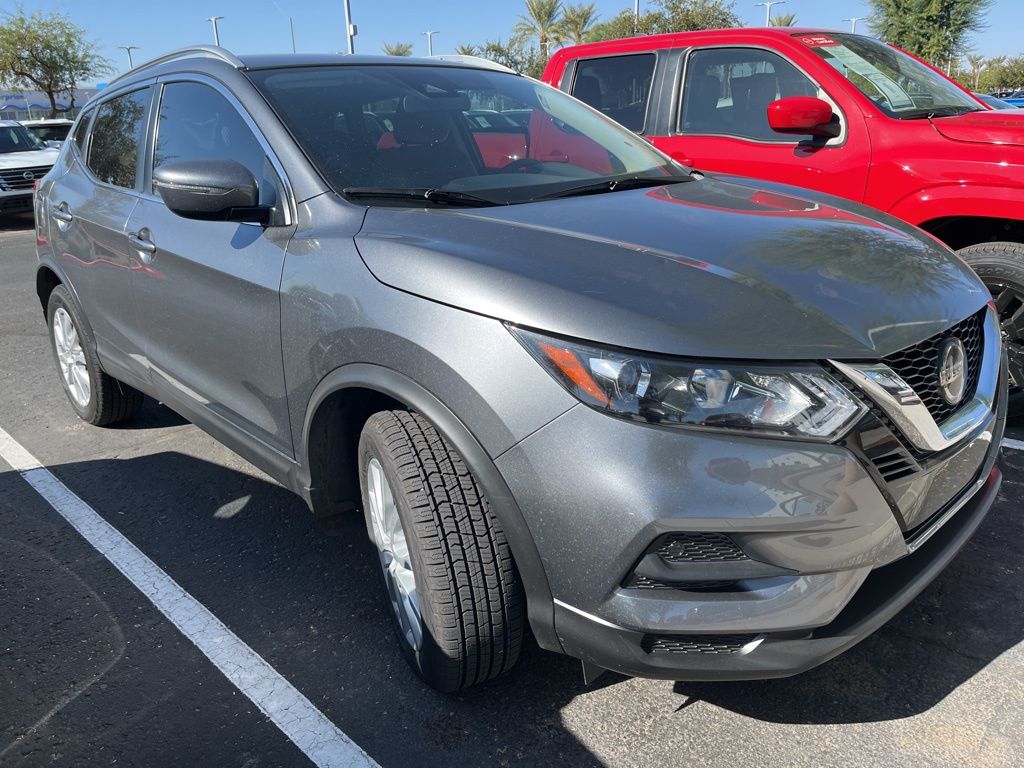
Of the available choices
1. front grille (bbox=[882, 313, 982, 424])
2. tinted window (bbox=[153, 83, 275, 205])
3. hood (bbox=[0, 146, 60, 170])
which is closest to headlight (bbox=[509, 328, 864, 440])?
front grille (bbox=[882, 313, 982, 424])

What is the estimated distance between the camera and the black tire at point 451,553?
6.66 ft

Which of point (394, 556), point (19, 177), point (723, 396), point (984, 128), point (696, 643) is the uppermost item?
point (984, 128)

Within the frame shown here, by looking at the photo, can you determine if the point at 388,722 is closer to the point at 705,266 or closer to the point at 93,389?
the point at 705,266

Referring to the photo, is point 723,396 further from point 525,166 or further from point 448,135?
point 448,135

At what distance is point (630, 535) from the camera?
1727mm

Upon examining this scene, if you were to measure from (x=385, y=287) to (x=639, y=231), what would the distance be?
0.68 m

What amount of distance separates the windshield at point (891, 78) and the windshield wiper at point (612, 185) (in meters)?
1.73

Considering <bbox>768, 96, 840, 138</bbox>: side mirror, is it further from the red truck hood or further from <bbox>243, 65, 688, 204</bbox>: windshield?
<bbox>243, 65, 688, 204</bbox>: windshield

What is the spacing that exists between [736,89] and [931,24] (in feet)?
101

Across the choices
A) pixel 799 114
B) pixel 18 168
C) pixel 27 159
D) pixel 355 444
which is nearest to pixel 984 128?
pixel 799 114

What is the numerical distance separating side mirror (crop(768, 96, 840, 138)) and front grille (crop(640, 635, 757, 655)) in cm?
299

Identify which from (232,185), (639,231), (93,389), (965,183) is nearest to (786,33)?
(965,183)

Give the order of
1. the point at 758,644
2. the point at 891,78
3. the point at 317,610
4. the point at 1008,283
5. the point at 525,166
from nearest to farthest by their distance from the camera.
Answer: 1. the point at 758,644
2. the point at 317,610
3. the point at 525,166
4. the point at 1008,283
5. the point at 891,78

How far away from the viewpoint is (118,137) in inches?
147
